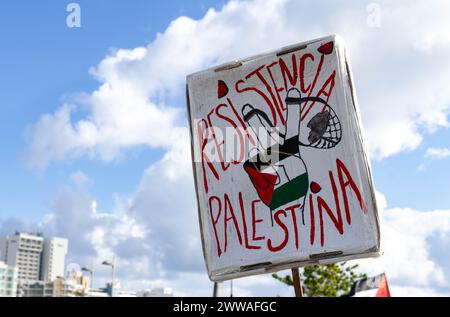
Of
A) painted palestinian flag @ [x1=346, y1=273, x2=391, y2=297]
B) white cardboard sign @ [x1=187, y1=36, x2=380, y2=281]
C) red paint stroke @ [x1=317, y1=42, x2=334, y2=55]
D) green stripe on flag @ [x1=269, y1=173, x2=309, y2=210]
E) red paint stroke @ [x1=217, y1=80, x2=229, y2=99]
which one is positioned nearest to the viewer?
white cardboard sign @ [x1=187, y1=36, x2=380, y2=281]

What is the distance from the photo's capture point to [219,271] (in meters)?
4.05

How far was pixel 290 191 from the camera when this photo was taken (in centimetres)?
388

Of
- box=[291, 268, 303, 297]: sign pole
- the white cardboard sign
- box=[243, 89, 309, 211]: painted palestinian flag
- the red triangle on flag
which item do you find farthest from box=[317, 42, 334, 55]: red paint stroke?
the red triangle on flag

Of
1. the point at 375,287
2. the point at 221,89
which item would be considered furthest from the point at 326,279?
the point at 221,89

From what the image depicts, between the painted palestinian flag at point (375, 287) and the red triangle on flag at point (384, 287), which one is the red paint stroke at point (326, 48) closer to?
the painted palestinian flag at point (375, 287)

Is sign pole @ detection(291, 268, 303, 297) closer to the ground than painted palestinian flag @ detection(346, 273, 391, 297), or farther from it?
closer to the ground

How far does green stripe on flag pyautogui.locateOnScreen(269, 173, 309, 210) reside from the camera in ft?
12.6

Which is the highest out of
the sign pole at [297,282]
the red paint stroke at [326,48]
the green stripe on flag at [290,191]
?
the red paint stroke at [326,48]

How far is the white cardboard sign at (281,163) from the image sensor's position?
12.3 ft

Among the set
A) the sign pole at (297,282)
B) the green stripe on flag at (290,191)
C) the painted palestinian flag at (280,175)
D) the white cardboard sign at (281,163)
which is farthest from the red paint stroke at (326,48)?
the sign pole at (297,282)

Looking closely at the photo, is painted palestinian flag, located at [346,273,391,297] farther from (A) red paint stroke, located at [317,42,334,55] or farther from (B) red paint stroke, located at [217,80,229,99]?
(A) red paint stroke, located at [317,42,334,55]

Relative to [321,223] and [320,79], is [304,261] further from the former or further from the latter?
[320,79]
